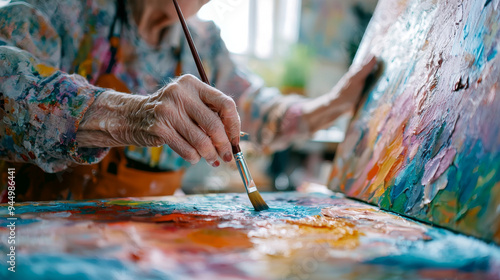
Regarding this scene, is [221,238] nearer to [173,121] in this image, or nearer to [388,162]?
[173,121]

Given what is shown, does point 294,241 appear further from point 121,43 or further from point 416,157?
point 121,43

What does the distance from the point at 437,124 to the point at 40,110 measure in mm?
640

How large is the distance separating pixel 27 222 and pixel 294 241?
35cm

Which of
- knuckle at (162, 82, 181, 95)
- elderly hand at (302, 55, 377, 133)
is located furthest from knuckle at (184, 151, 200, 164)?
elderly hand at (302, 55, 377, 133)

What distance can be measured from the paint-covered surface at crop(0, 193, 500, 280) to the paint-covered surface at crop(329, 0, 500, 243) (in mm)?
41

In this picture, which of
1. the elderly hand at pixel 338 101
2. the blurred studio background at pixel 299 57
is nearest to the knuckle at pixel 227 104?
the elderly hand at pixel 338 101

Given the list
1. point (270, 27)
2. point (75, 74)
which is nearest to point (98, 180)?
point (75, 74)

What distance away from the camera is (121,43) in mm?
975

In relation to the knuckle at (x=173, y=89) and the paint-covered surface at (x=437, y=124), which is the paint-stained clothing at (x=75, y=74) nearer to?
the knuckle at (x=173, y=89)

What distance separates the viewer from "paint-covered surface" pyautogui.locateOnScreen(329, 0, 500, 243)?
1.44ft

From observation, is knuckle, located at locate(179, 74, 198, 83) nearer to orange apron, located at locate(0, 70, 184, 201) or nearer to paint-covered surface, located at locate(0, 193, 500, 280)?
paint-covered surface, located at locate(0, 193, 500, 280)

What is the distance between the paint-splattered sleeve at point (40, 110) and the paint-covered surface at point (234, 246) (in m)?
0.12

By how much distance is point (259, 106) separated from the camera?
132 cm

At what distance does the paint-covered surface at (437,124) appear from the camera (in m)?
0.44
